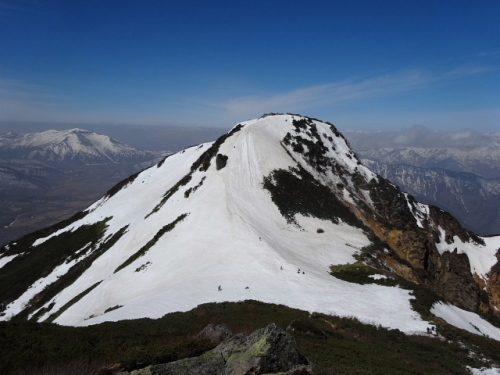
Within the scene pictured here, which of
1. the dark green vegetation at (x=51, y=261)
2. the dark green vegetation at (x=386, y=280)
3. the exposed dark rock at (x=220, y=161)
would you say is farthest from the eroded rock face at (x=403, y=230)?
the dark green vegetation at (x=51, y=261)

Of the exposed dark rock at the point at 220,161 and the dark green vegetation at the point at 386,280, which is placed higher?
the exposed dark rock at the point at 220,161

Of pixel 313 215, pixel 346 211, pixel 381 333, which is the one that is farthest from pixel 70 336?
pixel 346 211

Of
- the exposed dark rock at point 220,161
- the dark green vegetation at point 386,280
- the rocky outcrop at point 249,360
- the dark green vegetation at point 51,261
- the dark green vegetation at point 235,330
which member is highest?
the exposed dark rock at point 220,161

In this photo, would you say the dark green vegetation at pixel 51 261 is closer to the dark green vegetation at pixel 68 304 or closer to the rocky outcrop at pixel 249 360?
the dark green vegetation at pixel 68 304

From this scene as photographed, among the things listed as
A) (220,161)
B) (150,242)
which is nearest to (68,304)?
(150,242)

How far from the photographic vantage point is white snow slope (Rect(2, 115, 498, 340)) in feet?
93.1

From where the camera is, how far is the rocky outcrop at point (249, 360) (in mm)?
8742

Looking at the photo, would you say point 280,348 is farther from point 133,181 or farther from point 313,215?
point 133,181

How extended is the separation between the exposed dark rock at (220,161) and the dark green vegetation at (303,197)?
395 inches

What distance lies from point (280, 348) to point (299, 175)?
5975 cm

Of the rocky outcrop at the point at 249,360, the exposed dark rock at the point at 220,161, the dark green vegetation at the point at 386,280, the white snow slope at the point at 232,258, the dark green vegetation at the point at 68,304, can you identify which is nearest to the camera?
the rocky outcrop at the point at 249,360

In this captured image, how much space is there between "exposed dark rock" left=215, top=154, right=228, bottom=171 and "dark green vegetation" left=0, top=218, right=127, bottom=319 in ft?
81.5

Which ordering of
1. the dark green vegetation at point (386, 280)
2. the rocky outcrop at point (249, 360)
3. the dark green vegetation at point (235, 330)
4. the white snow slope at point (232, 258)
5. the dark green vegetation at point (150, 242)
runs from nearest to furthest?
1. the rocky outcrop at point (249, 360)
2. the dark green vegetation at point (235, 330)
3. the white snow slope at point (232, 258)
4. the dark green vegetation at point (386, 280)
5. the dark green vegetation at point (150, 242)

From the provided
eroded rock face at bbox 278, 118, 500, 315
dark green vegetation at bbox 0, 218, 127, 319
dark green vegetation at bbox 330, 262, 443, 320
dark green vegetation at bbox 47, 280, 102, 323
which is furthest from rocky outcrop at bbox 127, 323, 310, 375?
dark green vegetation at bbox 0, 218, 127, 319
